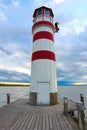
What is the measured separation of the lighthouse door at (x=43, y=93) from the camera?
10922 mm

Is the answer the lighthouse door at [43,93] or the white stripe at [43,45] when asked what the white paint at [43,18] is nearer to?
the white stripe at [43,45]

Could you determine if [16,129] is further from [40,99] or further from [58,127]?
[40,99]

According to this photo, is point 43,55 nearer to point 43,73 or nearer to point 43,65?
point 43,65

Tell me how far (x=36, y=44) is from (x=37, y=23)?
1.73m

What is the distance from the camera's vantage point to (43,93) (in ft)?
36.1

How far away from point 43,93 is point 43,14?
20.7 ft

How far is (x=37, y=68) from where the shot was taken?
1138 cm

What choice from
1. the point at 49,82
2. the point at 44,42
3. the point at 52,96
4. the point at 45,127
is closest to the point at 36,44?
the point at 44,42

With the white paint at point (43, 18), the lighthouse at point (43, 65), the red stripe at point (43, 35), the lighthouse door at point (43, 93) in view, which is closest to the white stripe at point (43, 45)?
the lighthouse at point (43, 65)

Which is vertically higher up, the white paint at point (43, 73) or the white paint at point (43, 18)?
the white paint at point (43, 18)

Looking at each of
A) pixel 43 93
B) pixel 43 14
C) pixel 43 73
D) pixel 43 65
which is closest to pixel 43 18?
pixel 43 14

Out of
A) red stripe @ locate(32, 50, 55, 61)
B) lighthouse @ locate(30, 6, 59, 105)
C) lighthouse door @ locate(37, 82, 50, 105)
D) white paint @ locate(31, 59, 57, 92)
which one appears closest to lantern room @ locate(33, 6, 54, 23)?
lighthouse @ locate(30, 6, 59, 105)

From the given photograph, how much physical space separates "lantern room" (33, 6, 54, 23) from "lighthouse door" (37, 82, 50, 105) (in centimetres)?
524

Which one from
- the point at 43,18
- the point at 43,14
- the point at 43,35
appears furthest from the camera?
the point at 43,14
